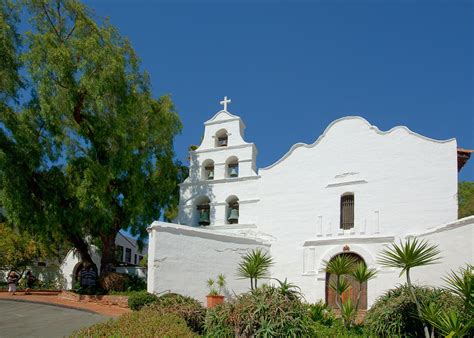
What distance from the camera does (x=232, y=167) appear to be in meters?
25.3

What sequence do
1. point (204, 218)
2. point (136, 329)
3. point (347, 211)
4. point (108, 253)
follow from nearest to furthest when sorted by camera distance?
point (136, 329) < point (347, 211) < point (108, 253) < point (204, 218)

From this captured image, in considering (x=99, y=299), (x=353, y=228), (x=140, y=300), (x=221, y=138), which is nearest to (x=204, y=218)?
(x=221, y=138)

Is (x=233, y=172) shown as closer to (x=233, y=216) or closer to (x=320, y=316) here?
(x=233, y=216)

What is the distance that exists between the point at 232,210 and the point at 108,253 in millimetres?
6153

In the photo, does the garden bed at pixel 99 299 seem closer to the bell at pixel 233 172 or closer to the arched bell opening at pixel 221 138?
the bell at pixel 233 172

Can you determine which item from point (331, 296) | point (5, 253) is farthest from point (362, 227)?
point (5, 253)

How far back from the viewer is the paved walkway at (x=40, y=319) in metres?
13.9

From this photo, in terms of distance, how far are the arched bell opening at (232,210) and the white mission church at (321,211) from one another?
0.07 m

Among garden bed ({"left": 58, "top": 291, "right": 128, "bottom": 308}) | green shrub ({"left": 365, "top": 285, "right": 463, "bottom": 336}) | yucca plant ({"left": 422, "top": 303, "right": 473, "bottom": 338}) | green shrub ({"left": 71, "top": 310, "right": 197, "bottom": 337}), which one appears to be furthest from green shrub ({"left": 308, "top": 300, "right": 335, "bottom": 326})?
garden bed ({"left": 58, "top": 291, "right": 128, "bottom": 308})

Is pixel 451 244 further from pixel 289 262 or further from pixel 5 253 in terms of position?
pixel 5 253

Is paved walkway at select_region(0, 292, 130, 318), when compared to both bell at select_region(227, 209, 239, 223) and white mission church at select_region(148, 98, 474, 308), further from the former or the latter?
bell at select_region(227, 209, 239, 223)

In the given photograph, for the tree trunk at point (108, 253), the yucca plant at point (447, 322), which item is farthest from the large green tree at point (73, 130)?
the yucca plant at point (447, 322)

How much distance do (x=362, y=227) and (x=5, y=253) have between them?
19987mm

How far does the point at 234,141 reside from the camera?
81.3 feet
